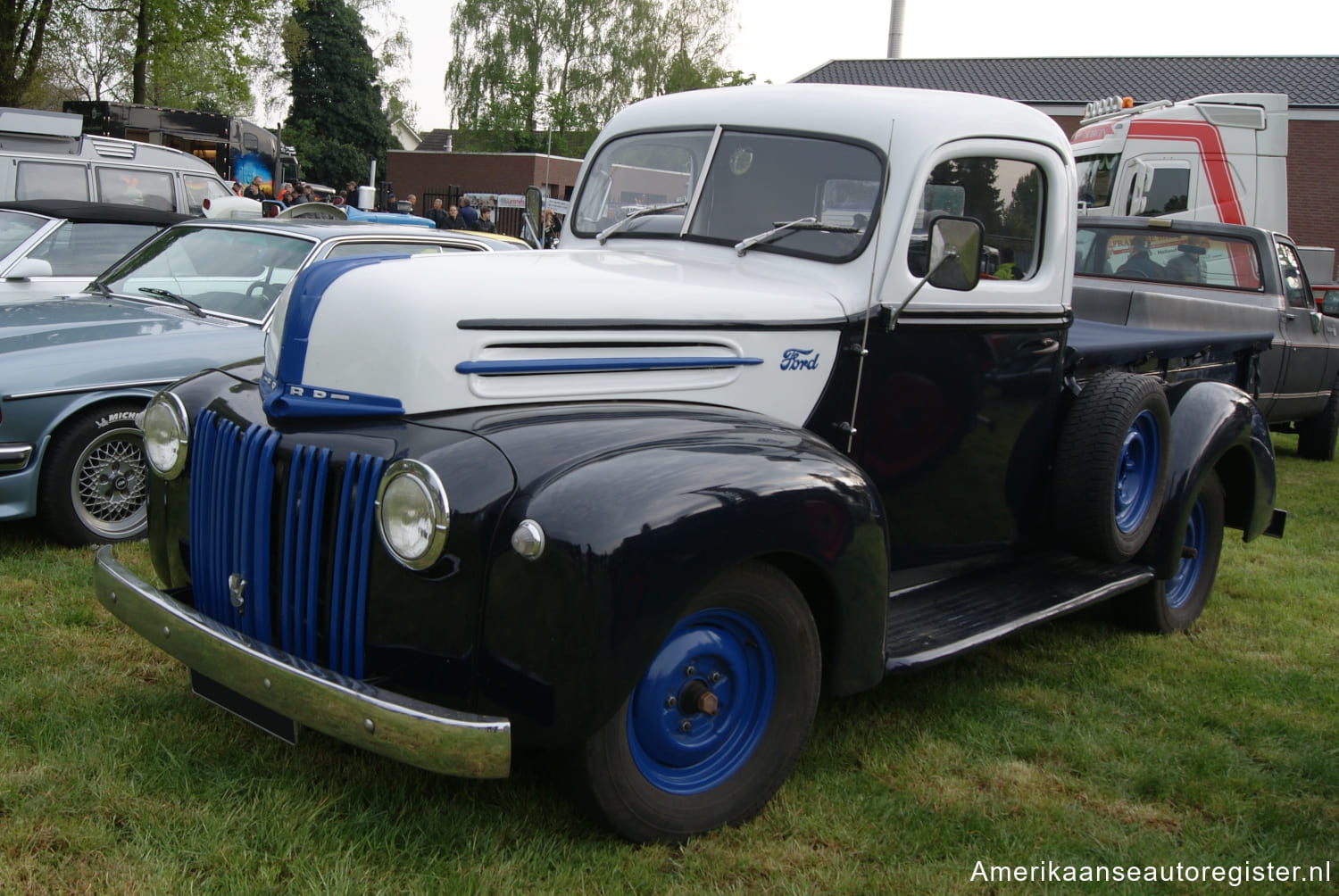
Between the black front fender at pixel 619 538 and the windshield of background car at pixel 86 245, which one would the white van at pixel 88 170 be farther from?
the black front fender at pixel 619 538

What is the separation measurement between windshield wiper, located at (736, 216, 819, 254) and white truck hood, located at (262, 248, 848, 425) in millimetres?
243

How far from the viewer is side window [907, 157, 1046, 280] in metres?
3.76

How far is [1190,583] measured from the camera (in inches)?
201

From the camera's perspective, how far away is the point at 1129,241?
9.21m

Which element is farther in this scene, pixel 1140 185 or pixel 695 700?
pixel 1140 185

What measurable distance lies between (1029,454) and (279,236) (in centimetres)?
402

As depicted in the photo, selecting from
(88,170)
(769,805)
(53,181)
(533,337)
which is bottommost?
(769,805)

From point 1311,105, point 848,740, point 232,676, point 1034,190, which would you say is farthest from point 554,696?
point 1311,105

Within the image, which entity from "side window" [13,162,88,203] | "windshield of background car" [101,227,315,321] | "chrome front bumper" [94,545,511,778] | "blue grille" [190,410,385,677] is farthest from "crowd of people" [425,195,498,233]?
"chrome front bumper" [94,545,511,778]

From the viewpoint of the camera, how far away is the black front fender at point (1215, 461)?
448cm

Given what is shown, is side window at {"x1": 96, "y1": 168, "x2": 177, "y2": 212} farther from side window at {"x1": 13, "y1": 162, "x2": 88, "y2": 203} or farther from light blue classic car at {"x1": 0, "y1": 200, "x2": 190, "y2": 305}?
light blue classic car at {"x1": 0, "y1": 200, "x2": 190, "y2": 305}

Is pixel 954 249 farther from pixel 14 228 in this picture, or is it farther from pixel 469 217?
pixel 469 217

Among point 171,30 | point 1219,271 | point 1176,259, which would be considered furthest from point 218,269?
point 171,30

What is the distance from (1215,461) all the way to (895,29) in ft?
97.3
